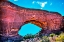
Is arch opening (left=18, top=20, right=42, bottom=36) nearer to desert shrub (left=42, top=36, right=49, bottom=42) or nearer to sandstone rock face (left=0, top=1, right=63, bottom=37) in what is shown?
sandstone rock face (left=0, top=1, right=63, bottom=37)

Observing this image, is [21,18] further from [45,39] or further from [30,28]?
[45,39]

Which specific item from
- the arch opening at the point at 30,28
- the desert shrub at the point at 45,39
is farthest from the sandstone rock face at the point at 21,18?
the desert shrub at the point at 45,39

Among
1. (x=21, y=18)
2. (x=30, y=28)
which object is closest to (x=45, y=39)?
(x=30, y=28)

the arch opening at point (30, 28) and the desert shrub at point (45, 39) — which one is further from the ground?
the arch opening at point (30, 28)

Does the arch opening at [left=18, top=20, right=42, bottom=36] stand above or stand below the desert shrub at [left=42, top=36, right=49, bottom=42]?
above

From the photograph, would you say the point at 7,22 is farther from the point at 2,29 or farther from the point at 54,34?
the point at 54,34

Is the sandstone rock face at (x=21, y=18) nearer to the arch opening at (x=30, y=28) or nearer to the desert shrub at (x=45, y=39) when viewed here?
the arch opening at (x=30, y=28)

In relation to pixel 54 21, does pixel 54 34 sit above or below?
below

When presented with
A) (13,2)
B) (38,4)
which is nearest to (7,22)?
(13,2)

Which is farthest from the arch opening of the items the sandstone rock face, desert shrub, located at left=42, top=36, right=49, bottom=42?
desert shrub, located at left=42, top=36, right=49, bottom=42
